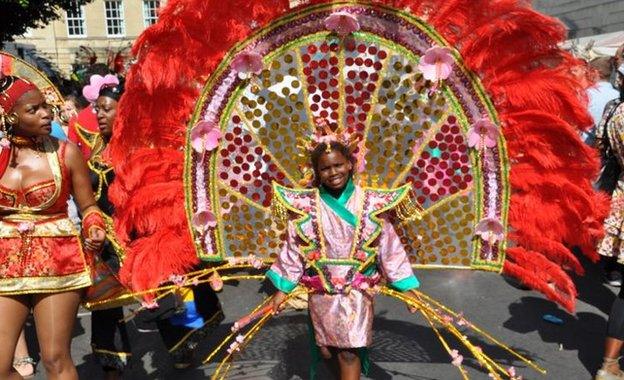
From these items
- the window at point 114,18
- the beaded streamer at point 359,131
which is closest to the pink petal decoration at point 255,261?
the beaded streamer at point 359,131

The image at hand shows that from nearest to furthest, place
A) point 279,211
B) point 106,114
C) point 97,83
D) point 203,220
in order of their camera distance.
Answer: point 279,211 → point 203,220 → point 106,114 → point 97,83

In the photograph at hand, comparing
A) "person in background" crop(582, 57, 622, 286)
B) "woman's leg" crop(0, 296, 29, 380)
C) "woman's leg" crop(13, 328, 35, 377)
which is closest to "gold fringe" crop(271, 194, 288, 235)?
"woman's leg" crop(0, 296, 29, 380)

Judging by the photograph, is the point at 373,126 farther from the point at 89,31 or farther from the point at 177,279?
the point at 89,31

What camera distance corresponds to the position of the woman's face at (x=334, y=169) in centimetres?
292

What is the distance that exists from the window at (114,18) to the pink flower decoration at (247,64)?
109ft

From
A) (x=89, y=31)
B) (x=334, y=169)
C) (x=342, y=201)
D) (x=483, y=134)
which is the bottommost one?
(x=342, y=201)

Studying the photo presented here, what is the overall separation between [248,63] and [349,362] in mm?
1572

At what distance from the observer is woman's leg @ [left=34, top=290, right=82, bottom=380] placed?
284 centimetres

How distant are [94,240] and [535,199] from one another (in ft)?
7.19

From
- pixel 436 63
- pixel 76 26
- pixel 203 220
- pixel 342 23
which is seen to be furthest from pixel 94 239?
pixel 76 26

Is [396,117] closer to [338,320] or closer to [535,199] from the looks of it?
[535,199]

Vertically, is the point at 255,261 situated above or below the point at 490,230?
below

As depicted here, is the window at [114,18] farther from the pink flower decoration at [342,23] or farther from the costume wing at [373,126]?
the pink flower decoration at [342,23]

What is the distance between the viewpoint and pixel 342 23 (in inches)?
123
